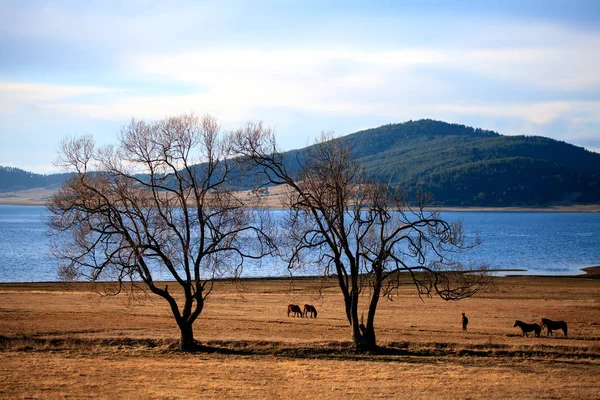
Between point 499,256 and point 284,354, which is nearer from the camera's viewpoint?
point 284,354

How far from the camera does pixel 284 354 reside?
85.0 feet

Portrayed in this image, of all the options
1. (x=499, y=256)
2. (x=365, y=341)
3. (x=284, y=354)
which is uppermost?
(x=365, y=341)

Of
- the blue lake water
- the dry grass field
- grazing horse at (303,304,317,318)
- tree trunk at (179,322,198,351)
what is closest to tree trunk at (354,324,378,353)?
the dry grass field

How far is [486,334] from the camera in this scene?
32.4 meters

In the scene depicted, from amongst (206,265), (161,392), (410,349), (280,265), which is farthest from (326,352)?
(280,265)

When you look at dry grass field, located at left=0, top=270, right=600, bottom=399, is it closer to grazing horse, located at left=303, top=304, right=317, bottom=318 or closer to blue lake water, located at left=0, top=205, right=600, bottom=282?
grazing horse, located at left=303, top=304, right=317, bottom=318

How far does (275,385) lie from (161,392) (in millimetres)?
3431

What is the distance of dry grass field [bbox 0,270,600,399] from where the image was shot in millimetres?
18969

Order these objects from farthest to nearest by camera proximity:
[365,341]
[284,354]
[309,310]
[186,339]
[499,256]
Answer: [499,256] → [309,310] → [365,341] → [186,339] → [284,354]

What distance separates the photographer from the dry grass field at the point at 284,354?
18969mm

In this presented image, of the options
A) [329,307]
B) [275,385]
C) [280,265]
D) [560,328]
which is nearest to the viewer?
[275,385]

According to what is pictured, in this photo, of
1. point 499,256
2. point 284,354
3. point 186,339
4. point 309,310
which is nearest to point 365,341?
point 284,354

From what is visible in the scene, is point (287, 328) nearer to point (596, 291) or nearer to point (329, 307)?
point (329, 307)

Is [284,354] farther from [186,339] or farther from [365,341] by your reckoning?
[186,339]
